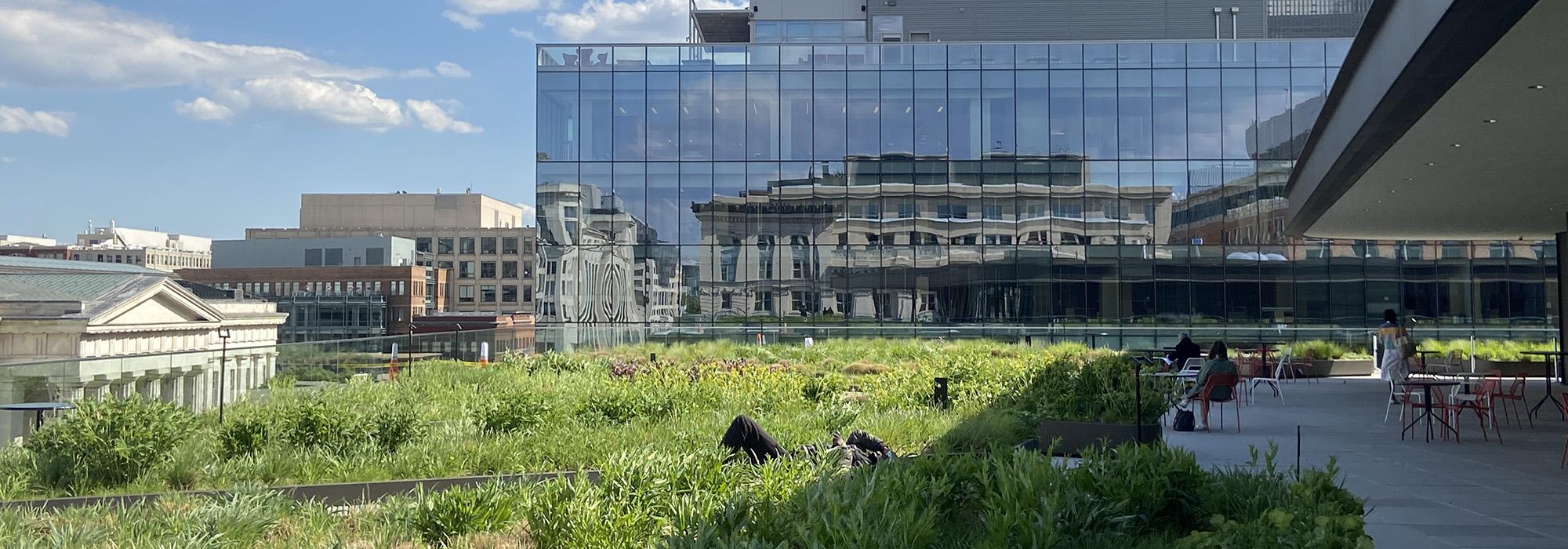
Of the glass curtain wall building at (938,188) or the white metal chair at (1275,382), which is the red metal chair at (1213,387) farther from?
the glass curtain wall building at (938,188)

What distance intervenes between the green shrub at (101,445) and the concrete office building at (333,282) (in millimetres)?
112736

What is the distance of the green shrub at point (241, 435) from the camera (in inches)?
440

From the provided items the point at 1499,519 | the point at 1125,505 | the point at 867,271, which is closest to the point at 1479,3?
the point at 1125,505

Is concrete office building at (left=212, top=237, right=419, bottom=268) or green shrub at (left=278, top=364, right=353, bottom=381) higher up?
concrete office building at (left=212, top=237, right=419, bottom=268)

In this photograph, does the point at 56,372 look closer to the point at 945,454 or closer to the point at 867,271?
the point at 945,454

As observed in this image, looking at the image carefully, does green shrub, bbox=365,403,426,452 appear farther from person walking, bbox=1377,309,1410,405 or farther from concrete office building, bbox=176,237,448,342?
concrete office building, bbox=176,237,448,342

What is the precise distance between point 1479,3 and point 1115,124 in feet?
102

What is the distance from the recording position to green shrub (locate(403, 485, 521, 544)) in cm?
747

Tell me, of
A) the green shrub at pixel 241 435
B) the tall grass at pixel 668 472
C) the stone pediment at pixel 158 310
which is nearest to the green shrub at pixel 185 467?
the tall grass at pixel 668 472

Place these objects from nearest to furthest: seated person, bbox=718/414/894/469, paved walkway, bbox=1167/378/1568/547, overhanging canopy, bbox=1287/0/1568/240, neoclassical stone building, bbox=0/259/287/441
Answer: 1. overhanging canopy, bbox=1287/0/1568/240
2. paved walkway, bbox=1167/378/1568/547
3. seated person, bbox=718/414/894/469
4. neoclassical stone building, bbox=0/259/287/441

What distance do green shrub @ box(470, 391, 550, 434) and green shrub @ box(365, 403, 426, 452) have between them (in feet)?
3.75

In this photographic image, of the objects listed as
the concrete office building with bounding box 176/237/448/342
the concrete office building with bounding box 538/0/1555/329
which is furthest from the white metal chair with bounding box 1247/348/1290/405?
the concrete office building with bounding box 176/237/448/342

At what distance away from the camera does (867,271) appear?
37000 millimetres

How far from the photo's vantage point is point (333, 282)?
419 ft
